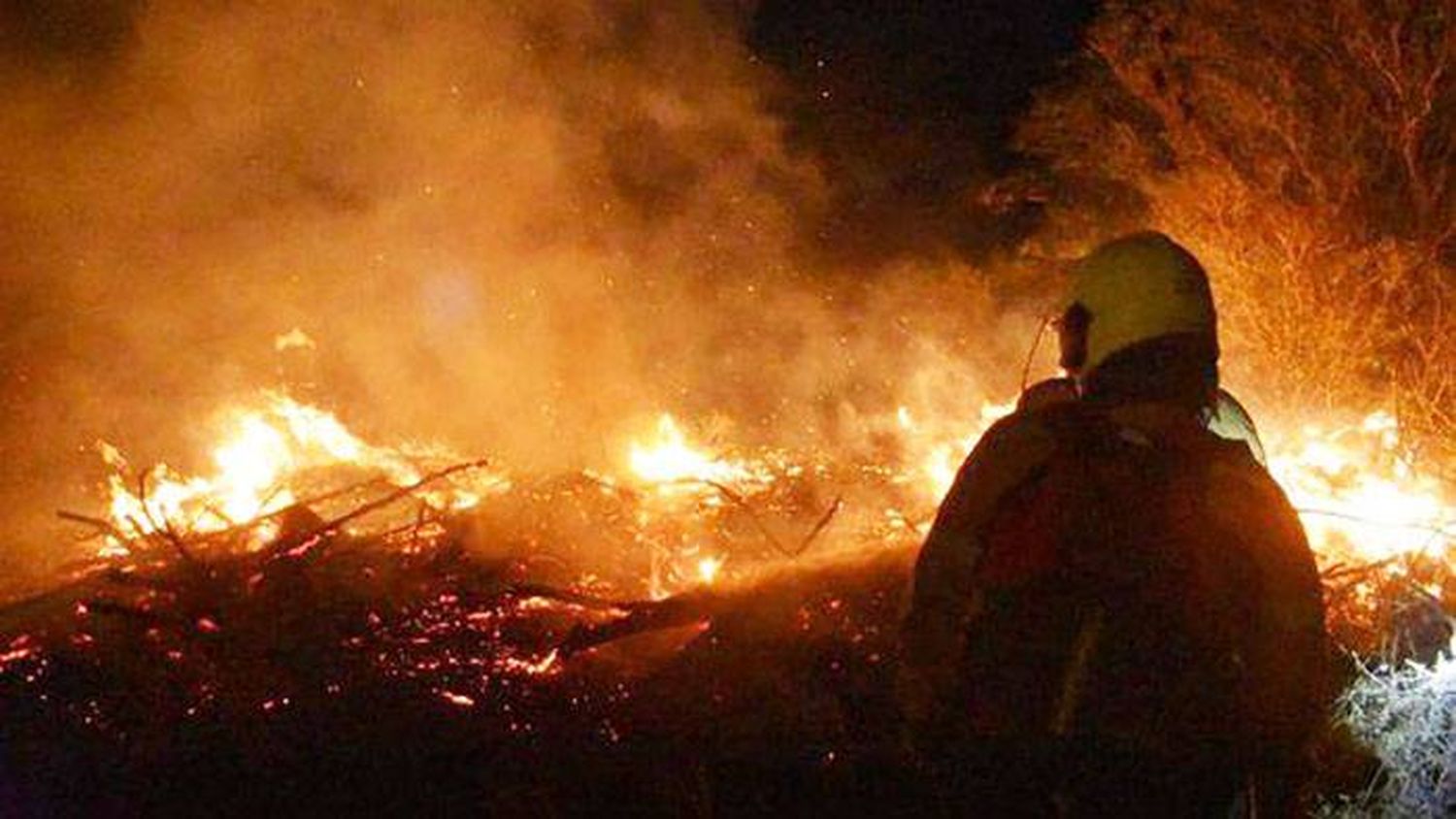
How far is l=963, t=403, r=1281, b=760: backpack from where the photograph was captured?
2174mm

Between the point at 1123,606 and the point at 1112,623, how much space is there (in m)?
0.04

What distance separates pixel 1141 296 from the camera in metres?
2.63

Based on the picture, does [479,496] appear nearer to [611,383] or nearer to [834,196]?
[611,383]

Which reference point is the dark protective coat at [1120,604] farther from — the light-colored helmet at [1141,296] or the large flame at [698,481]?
the large flame at [698,481]

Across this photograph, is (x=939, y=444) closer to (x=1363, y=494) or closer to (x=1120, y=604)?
(x=1363, y=494)

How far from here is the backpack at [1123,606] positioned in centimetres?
217

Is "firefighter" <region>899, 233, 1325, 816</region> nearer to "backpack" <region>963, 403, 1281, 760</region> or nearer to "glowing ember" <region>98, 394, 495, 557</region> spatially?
"backpack" <region>963, 403, 1281, 760</region>

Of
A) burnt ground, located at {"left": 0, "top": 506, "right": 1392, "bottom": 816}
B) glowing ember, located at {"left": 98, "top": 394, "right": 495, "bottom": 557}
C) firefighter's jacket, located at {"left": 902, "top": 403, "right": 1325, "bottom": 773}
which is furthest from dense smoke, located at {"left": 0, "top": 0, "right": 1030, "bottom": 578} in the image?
firefighter's jacket, located at {"left": 902, "top": 403, "right": 1325, "bottom": 773}

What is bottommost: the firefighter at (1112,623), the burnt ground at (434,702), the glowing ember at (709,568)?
the firefighter at (1112,623)

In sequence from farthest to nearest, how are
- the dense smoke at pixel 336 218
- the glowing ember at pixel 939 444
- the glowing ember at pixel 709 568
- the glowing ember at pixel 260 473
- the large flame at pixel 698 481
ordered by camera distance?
the dense smoke at pixel 336 218, the glowing ember at pixel 939 444, the glowing ember at pixel 260 473, the large flame at pixel 698 481, the glowing ember at pixel 709 568

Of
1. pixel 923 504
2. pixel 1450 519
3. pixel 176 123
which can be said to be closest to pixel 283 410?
pixel 176 123

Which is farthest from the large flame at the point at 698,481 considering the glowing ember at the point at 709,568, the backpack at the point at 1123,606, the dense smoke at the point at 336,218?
the backpack at the point at 1123,606

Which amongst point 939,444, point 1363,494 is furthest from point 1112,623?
point 939,444

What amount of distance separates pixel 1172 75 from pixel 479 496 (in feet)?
28.1
